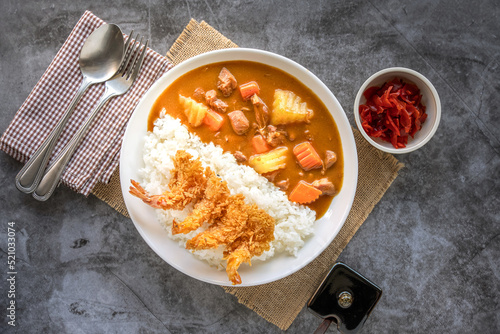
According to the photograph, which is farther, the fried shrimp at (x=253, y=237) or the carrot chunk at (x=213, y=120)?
the carrot chunk at (x=213, y=120)

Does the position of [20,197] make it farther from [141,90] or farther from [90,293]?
[141,90]

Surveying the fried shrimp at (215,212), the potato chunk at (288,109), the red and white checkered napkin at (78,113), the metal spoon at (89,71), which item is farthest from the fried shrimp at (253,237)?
the metal spoon at (89,71)

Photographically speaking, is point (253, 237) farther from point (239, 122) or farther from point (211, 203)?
point (239, 122)

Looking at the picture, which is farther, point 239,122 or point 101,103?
point 101,103

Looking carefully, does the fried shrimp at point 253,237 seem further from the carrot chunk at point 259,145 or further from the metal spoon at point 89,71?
the metal spoon at point 89,71

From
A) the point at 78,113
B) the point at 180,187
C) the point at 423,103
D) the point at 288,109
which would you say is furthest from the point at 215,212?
the point at 423,103

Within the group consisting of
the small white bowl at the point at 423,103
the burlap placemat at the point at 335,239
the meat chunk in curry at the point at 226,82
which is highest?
the small white bowl at the point at 423,103
